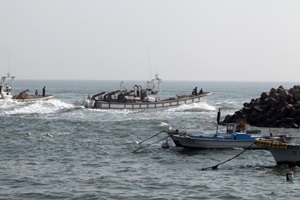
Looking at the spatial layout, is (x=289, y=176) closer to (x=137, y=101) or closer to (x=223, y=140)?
(x=223, y=140)

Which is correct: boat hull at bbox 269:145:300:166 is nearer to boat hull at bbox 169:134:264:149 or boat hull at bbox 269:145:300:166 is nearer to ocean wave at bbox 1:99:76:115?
boat hull at bbox 169:134:264:149

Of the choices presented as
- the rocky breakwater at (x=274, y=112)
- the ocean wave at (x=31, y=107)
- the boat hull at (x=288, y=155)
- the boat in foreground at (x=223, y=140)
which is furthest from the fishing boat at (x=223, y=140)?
the ocean wave at (x=31, y=107)

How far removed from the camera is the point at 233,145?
116 feet

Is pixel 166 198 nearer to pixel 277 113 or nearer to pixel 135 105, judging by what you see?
pixel 277 113

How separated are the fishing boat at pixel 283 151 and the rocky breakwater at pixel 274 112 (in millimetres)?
18352

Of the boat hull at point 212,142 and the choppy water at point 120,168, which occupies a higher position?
the boat hull at point 212,142

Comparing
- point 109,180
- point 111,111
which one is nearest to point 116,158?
point 109,180

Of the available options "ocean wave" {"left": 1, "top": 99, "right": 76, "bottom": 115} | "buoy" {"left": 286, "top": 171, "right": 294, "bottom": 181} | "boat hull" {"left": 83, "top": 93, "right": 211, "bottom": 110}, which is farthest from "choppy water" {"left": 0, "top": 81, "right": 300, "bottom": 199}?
"boat hull" {"left": 83, "top": 93, "right": 211, "bottom": 110}

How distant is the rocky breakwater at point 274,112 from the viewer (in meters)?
50.3

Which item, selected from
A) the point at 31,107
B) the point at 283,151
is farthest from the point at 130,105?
the point at 283,151

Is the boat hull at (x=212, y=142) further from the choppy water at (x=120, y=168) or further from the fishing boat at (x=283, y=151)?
the fishing boat at (x=283, y=151)

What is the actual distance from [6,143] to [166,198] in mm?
18763

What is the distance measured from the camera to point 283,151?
29875 mm

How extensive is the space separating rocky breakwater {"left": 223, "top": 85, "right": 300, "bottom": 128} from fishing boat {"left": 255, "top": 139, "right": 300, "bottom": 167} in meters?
18.4
